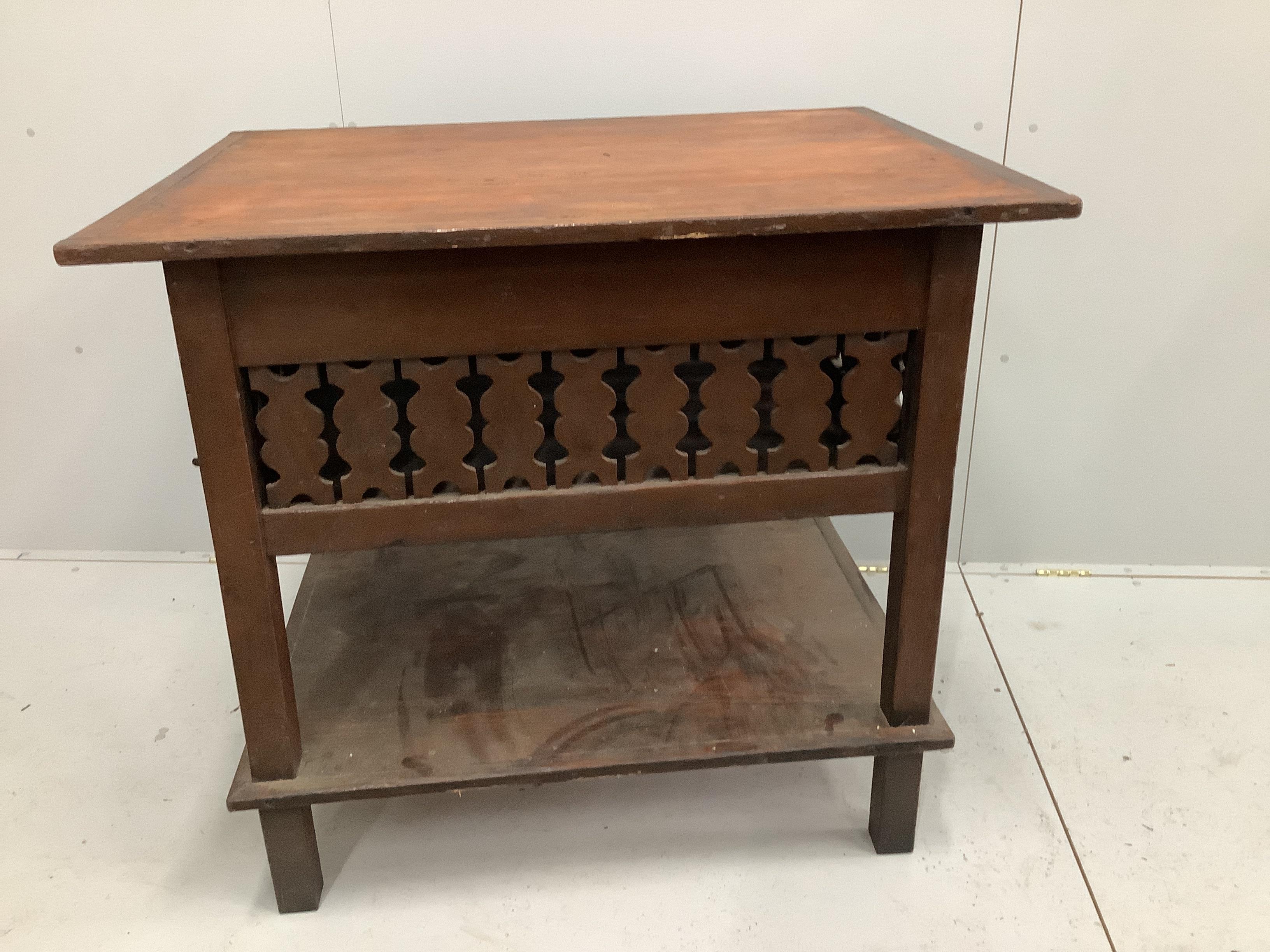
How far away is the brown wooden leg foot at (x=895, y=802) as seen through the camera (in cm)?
127

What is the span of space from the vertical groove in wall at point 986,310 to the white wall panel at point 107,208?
1091mm

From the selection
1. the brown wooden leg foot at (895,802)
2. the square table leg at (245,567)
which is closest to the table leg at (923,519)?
the brown wooden leg foot at (895,802)

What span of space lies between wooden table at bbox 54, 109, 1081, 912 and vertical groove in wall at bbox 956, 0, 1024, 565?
1.38ft

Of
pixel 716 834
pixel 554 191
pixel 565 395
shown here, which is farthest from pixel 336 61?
pixel 716 834

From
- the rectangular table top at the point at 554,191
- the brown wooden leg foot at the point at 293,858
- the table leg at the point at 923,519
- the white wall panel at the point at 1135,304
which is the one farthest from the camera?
the white wall panel at the point at 1135,304

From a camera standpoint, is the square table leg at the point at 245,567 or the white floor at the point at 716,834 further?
the white floor at the point at 716,834

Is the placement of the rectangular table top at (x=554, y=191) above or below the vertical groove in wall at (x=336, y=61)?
below

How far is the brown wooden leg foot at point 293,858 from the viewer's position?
1.20m

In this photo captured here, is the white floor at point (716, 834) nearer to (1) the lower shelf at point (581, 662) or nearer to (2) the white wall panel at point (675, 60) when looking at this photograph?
(1) the lower shelf at point (581, 662)

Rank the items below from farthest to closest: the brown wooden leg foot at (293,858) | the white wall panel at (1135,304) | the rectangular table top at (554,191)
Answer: the white wall panel at (1135,304), the brown wooden leg foot at (293,858), the rectangular table top at (554,191)

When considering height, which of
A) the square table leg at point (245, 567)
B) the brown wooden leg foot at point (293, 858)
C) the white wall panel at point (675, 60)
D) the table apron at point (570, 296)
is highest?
the white wall panel at point (675, 60)

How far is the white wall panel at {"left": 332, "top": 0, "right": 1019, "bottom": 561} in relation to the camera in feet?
5.33

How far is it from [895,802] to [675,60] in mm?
1173

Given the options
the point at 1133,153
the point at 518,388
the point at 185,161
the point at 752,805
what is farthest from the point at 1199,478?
the point at 185,161
